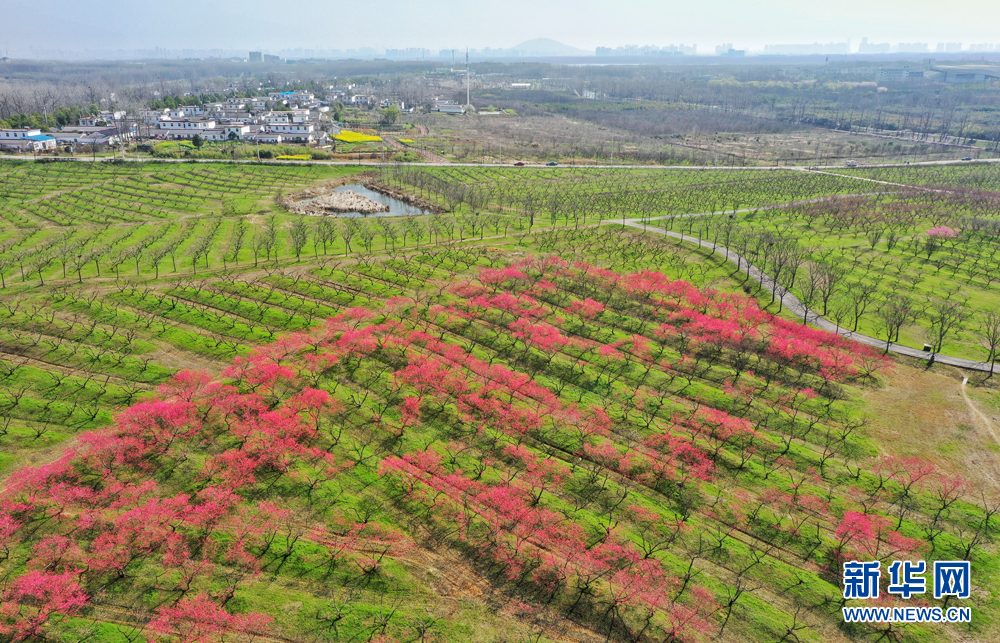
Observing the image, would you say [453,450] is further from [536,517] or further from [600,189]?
[600,189]

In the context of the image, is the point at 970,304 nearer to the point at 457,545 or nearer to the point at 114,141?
the point at 457,545

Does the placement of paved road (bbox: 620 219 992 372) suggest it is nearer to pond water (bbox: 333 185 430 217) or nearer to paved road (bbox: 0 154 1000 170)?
pond water (bbox: 333 185 430 217)

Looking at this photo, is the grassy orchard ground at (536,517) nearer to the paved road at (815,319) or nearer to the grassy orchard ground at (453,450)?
the grassy orchard ground at (453,450)

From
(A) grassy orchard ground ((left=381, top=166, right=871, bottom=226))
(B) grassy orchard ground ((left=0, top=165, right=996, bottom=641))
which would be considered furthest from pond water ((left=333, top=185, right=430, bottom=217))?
(B) grassy orchard ground ((left=0, top=165, right=996, bottom=641))

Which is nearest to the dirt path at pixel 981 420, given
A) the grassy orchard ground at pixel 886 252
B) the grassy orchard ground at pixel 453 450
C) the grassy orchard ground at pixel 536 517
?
the grassy orchard ground at pixel 453 450

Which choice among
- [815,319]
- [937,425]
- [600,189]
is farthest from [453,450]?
[600,189]

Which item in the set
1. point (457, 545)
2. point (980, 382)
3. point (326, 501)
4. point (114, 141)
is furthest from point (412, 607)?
point (114, 141)

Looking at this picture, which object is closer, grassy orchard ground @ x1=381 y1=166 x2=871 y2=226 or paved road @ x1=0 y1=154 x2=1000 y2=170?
grassy orchard ground @ x1=381 y1=166 x2=871 y2=226
